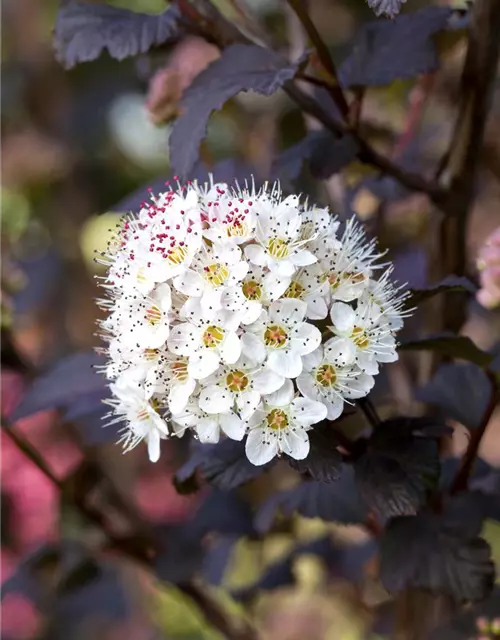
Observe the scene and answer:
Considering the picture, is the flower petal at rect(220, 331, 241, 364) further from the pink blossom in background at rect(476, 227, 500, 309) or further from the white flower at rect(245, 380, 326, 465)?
the pink blossom in background at rect(476, 227, 500, 309)

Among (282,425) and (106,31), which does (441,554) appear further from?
(106,31)

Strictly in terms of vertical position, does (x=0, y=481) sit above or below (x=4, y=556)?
above

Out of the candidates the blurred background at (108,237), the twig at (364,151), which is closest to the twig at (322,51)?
the twig at (364,151)

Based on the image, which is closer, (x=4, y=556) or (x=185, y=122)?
(x=185, y=122)

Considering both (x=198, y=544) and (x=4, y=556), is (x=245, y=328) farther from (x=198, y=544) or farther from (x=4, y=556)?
(x=4, y=556)

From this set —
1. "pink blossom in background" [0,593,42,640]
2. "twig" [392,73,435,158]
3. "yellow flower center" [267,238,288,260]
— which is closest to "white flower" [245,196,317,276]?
"yellow flower center" [267,238,288,260]

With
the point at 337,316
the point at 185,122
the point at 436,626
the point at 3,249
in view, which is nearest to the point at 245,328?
the point at 337,316

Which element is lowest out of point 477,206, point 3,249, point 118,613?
point 118,613

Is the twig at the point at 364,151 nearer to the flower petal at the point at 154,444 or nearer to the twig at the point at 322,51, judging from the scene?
the twig at the point at 322,51
